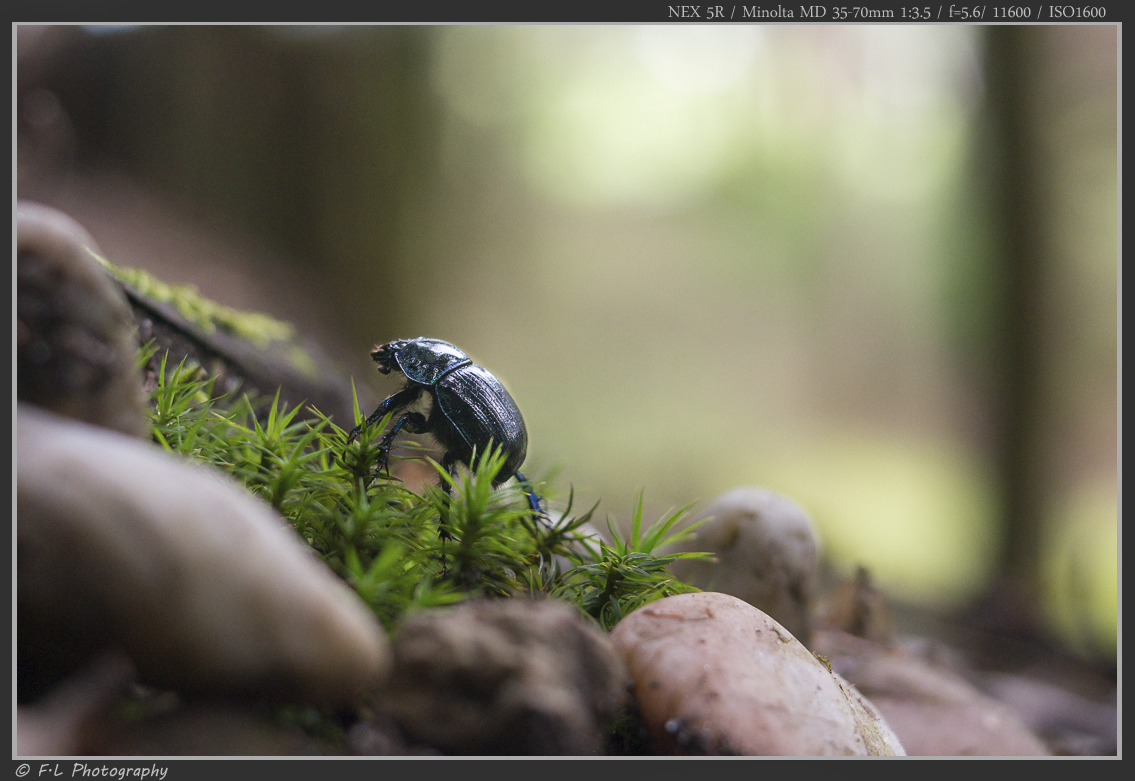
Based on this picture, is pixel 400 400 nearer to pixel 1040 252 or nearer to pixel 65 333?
pixel 65 333

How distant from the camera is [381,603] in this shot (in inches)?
53.6

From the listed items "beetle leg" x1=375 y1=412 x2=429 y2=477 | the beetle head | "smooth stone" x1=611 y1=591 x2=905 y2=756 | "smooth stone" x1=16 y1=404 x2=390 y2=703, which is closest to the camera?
"smooth stone" x1=16 y1=404 x2=390 y2=703

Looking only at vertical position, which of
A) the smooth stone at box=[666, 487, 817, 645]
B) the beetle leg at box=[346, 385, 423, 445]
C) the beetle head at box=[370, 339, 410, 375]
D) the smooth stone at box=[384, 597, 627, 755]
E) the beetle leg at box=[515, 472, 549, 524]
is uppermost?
the beetle head at box=[370, 339, 410, 375]

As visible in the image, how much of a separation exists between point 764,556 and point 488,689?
1561 mm

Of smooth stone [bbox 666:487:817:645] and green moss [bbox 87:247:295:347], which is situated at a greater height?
green moss [bbox 87:247:295:347]

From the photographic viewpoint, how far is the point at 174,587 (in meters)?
1.00

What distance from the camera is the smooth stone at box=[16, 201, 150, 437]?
132 centimetres

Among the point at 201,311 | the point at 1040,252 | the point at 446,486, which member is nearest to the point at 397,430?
the point at 446,486

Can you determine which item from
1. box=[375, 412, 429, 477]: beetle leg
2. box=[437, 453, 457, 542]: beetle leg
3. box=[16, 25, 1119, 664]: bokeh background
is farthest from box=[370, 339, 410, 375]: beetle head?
box=[16, 25, 1119, 664]: bokeh background

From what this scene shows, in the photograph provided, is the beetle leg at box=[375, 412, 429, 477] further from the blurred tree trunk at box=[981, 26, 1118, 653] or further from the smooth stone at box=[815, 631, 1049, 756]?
the blurred tree trunk at box=[981, 26, 1118, 653]

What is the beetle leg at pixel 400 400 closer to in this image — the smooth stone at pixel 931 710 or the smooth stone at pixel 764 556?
the smooth stone at pixel 764 556

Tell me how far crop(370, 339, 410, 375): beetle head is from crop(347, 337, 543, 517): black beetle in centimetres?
3

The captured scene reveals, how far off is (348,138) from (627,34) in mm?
6296
